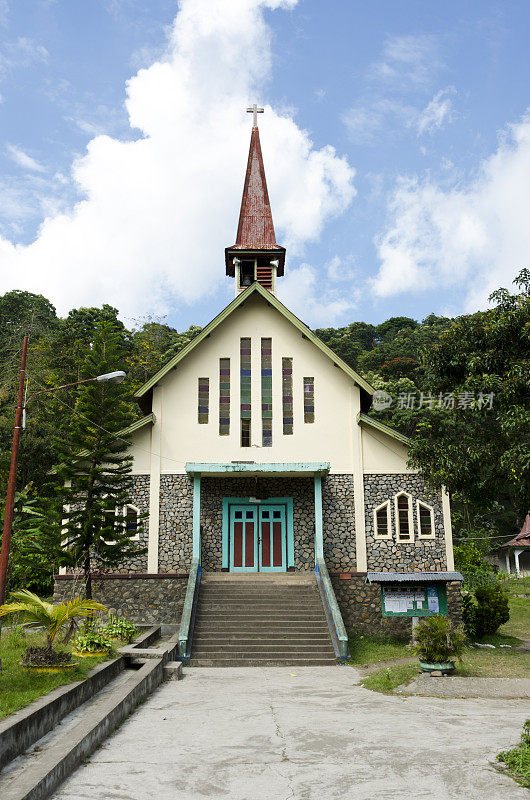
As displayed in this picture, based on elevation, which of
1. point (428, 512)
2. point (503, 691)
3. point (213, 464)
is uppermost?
point (213, 464)

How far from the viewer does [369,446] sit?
18547 millimetres

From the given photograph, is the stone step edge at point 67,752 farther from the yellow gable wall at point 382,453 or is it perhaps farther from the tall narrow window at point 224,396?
the yellow gable wall at point 382,453

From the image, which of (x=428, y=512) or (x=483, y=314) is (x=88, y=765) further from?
(x=428, y=512)

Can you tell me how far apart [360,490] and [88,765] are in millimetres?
12718

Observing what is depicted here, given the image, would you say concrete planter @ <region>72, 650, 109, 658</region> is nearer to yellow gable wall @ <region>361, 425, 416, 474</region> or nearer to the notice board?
the notice board

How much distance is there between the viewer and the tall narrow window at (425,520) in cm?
1806

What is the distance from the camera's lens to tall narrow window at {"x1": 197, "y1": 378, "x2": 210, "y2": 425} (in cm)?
1855

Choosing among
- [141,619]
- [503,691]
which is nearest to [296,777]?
[503,691]

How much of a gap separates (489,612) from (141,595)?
9.91m

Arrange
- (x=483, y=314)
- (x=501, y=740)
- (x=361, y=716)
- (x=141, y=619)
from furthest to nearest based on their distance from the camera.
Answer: (x=141, y=619)
(x=483, y=314)
(x=361, y=716)
(x=501, y=740)

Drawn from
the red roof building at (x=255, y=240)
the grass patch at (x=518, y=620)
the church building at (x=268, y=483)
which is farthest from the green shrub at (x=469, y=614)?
the red roof building at (x=255, y=240)

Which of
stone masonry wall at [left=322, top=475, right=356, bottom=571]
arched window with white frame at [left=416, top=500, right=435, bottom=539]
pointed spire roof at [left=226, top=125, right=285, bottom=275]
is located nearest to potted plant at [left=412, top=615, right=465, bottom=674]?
stone masonry wall at [left=322, top=475, right=356, bottom=571]

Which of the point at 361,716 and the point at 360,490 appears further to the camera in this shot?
the point at 360,490

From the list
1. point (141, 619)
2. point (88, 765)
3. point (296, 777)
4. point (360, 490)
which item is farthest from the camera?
point (360, 490)
